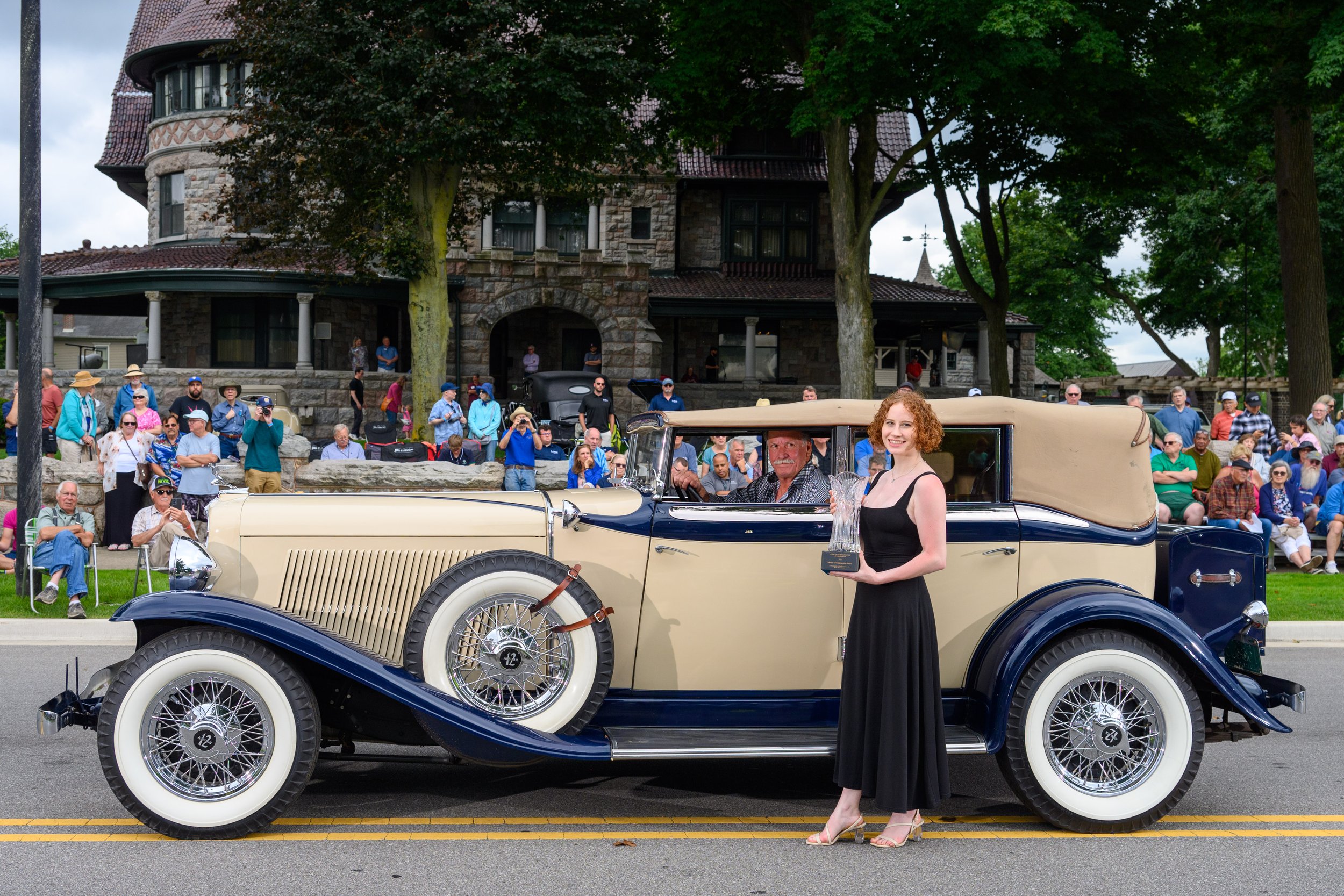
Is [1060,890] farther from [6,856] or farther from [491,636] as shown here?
[6,856]

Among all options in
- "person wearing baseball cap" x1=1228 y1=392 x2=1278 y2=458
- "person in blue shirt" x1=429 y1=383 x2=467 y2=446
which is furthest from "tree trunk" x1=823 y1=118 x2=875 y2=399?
"person in blue shirt" x1=429 y1=383 x2=467 y2=446

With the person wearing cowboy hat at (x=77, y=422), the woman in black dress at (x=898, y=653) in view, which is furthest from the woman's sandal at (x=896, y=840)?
the person wearing cowboy hat at (x=77, y=422)

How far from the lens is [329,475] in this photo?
1467 cm

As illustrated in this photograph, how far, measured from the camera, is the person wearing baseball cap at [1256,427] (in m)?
15.9

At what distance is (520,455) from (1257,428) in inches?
394

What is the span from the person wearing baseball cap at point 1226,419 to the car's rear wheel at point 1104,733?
1265 centimetres

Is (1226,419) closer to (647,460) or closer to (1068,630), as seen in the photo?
(1068,630)

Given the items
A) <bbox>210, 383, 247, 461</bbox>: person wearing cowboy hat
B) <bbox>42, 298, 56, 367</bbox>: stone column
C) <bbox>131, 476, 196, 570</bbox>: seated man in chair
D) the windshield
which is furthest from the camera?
→ <bbox>42, 298, 56, 367</bbox>: stone column

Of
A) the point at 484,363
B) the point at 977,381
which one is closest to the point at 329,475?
the point at 484,363

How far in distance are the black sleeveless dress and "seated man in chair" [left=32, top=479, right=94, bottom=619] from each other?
7.74 m

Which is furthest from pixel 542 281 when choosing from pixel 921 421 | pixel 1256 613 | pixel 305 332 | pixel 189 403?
pixel 921 421

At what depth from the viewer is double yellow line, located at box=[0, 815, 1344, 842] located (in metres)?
4.98

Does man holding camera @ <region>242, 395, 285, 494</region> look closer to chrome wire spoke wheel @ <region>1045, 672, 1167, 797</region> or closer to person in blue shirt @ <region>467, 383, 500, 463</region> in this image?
person in blue shirt @ <region>467, 383, 500, 463</region>

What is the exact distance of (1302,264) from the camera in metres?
23.1
